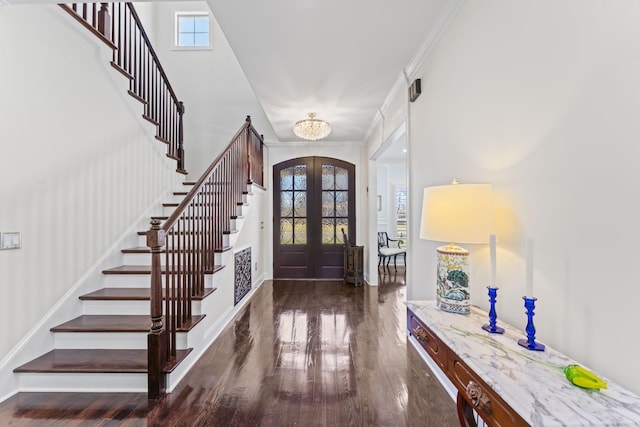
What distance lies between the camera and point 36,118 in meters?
2.11

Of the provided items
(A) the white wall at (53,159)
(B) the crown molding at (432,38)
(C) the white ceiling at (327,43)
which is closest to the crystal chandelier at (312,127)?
(C) the white ceiling at (327,43)

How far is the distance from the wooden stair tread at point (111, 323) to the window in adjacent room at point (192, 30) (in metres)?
4.91

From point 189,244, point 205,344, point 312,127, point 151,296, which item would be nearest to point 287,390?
point 205,344

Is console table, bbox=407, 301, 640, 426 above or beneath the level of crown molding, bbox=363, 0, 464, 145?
beneath

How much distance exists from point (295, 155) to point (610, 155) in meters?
4.90

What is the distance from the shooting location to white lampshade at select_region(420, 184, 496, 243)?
1312mm

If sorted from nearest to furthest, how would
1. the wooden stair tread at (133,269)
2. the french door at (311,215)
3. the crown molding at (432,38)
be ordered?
the crown molding at (432,38) < the wooden stair tread at (133,269) < the french door at (311,215)

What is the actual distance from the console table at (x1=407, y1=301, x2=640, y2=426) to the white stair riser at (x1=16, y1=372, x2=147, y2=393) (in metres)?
1.95

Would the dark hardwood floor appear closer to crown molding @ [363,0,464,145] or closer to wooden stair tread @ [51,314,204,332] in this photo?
wooden stair tread @ [51,314,204,332]

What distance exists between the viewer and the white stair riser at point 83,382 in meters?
1.95

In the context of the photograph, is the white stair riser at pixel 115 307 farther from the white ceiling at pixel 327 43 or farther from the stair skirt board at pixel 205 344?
the white ceiling at pixel 327 43

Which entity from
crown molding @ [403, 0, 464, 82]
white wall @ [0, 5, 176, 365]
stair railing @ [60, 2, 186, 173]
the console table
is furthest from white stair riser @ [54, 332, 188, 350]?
crown molding @ [403, 0, 464, 82]

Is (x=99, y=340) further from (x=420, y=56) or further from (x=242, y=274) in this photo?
(x=420, y=56)

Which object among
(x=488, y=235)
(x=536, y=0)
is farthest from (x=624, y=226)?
(x=536, y=0)
